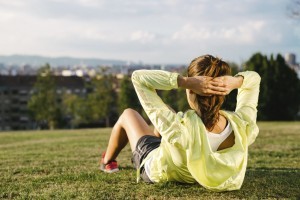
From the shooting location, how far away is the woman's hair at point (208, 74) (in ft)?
12.8

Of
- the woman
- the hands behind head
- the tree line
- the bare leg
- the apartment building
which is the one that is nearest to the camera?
the hands behind head

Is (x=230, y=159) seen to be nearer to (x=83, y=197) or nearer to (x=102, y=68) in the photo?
(x=83, y=197)

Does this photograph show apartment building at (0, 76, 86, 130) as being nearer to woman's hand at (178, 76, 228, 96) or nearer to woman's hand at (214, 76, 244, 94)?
woman's hand at (214, 76, 244, 94)

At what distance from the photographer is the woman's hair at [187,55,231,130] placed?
12.8 feet

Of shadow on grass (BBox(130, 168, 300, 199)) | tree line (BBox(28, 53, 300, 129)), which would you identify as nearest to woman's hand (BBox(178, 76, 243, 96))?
shadow on grass (BBox(130, 168, 300, 199))

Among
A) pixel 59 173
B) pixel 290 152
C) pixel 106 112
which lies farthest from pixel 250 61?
pixel 59 173

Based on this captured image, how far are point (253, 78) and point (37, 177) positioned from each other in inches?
103

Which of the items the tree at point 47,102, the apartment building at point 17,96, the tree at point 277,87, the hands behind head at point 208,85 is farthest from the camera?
the apartment building at point 17,96

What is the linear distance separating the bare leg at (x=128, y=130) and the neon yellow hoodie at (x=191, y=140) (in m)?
0.56

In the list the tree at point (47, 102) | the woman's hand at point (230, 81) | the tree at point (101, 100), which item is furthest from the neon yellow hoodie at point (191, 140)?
the tree at point (101, 100)

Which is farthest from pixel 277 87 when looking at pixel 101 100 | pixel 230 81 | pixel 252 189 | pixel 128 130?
pixel 230 81

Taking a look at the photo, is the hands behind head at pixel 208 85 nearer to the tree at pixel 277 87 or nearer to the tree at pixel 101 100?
the tree at pixel 277 87

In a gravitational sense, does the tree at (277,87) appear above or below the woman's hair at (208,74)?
below

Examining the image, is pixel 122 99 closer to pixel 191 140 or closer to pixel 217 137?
pixel 217 137
